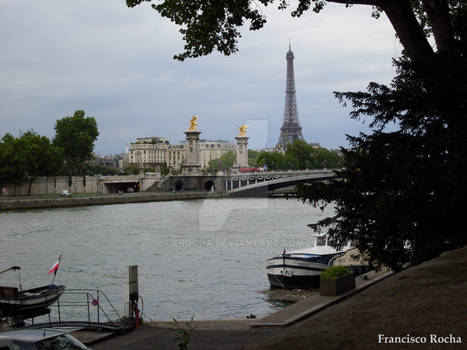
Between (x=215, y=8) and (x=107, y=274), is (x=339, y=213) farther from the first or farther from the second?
(x=107, y=274)

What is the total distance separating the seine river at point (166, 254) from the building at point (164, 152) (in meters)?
97.0

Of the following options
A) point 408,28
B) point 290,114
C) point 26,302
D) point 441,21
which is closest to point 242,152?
point 290,114

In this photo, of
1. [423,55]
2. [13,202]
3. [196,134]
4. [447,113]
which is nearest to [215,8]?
[423,55]

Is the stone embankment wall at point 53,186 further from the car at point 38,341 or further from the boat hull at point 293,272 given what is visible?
the car at point 38,341

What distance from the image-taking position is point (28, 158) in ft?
182

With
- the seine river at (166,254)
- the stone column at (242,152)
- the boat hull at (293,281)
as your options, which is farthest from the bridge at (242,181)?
the boat hull at (293,281)

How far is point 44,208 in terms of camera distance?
4628 centimetres

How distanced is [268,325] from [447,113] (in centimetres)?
340

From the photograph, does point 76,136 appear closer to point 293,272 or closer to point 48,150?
point 48,150

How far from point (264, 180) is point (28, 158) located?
21529mm

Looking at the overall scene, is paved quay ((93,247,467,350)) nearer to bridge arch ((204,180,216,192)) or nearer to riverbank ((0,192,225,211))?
riverbank ((0,192,225,211))

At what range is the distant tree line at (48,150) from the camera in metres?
54.1

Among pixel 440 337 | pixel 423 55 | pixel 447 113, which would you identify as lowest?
pixel 440 337

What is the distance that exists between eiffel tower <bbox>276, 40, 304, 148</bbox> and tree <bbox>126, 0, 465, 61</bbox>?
11065 cm
